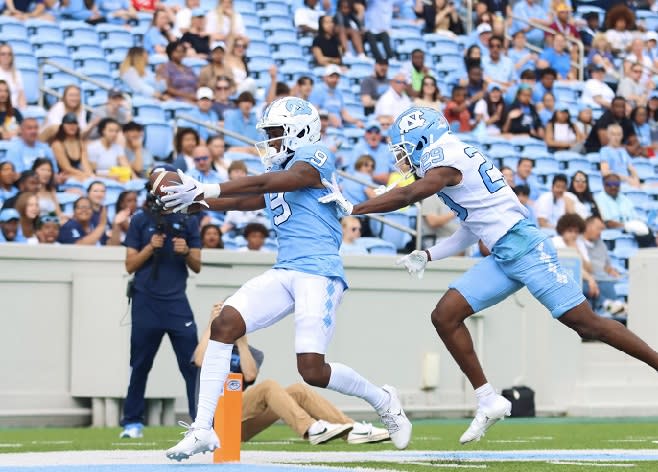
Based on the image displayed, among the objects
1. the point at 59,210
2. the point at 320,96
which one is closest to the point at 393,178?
the point at 320,96

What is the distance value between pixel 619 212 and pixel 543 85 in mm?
2811

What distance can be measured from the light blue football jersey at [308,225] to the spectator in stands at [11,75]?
7.95 m

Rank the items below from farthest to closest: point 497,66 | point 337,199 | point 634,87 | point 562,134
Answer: point 634,87 → point 497,66 → point 562,134 → point 337,199

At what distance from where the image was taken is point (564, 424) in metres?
12.6

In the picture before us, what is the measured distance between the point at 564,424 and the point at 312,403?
364 cm

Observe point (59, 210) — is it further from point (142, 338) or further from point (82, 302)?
point (142, 338)

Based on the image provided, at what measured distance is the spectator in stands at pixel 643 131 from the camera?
19609 millimetres

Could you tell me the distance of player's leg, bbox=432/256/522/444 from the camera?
813 cm

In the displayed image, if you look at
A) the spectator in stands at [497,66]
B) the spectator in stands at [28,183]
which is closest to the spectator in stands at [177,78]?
the spectator in stands at [28,183]

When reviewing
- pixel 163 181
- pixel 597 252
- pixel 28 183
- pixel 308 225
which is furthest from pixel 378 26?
pixel 163 181

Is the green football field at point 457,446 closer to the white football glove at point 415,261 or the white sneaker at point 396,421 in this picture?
the white sneaker at point 396,421

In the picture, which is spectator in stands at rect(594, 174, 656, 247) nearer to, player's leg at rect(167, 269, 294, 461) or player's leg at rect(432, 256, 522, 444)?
player's leg at rect(432, 256, 522, 444)

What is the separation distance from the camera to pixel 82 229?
12859 mm

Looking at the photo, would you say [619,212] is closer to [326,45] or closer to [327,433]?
[326,45]
